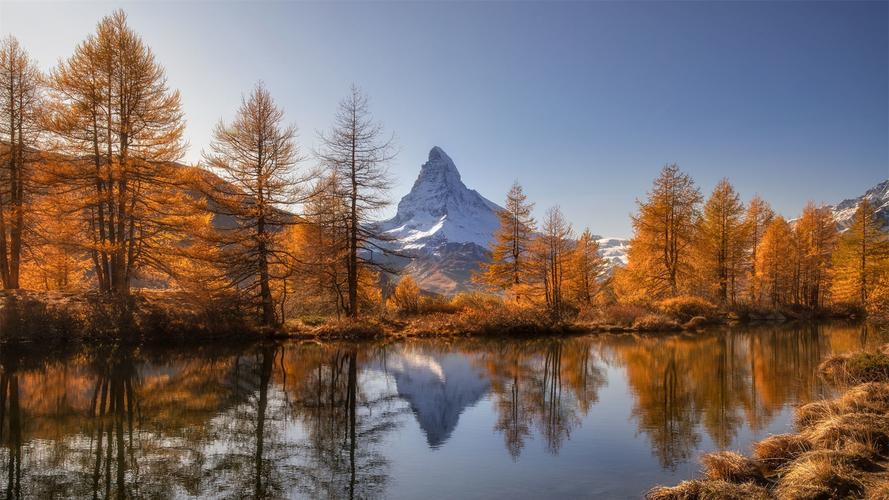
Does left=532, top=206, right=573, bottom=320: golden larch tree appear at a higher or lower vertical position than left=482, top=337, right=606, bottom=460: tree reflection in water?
higher

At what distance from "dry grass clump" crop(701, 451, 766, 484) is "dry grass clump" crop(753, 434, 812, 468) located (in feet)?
1.60

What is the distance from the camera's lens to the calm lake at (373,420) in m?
8.41

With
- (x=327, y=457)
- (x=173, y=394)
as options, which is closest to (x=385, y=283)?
(x=173, y=394)

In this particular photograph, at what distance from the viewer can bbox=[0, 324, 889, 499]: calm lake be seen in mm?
8414

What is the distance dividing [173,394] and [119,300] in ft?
40.3

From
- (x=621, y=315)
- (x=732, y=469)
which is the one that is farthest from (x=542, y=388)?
(x=621, y=315)

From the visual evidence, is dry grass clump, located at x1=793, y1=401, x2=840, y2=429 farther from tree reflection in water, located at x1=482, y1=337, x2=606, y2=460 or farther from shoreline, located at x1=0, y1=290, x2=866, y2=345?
shoreline, located at x1=0, y1=290, x2=866, y2=345

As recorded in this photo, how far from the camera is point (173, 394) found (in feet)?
47.2

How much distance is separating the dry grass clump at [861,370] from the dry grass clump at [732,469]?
27.0 feet

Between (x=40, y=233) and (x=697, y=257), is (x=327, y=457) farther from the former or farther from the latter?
(x=697, y=257)

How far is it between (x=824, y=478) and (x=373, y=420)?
857 cm

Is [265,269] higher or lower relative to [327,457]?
higher

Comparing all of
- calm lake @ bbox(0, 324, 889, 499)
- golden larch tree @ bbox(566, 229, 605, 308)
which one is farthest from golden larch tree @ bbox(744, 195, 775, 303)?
calm lake @ bbox(0, 324, 889, 499)

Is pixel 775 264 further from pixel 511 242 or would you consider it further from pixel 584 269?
pixel 511 242
